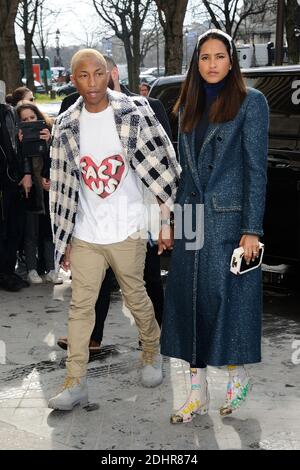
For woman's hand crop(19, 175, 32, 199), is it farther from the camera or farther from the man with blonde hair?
the man with blonde hair

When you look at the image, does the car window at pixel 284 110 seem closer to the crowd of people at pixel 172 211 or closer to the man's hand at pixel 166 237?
the crowd of people at pixel 172 211

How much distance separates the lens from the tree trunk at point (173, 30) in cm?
1823

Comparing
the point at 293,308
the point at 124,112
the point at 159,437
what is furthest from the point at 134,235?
the point at 293,308

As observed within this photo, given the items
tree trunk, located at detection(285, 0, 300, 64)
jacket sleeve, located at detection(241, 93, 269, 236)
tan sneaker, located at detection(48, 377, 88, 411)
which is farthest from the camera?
tree trunk, located at detection(285, 0, 300, 64)

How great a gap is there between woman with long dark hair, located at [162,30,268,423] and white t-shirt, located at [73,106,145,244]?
0.40 m

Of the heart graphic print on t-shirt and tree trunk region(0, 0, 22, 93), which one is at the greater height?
tree trunk region(0, 0, 22, 93)

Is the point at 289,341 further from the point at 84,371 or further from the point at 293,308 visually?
the point at 84,371

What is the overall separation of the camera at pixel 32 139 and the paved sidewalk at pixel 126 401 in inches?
71.2

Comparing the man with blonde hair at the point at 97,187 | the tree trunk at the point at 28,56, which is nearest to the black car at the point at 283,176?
the man with blonde hair at the point at 97,187

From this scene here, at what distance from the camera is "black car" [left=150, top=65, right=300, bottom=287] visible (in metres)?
5.96

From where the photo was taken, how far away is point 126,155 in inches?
169

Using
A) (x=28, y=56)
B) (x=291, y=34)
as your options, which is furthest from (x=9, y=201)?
(x=28, y=56)

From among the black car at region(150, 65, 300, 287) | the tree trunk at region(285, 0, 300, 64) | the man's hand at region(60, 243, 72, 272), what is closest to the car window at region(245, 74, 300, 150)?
the black car at region(150, 65, 300, 287)

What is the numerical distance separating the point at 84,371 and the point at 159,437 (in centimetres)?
66
